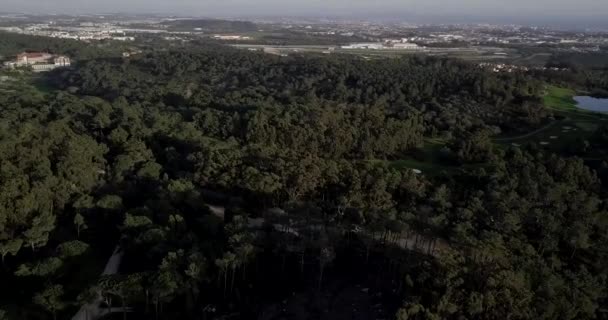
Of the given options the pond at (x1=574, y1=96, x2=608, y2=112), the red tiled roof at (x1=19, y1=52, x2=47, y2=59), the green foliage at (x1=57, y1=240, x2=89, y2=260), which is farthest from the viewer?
the red tiled roof at (x1=19, y1=52, x2=47, y2=59)

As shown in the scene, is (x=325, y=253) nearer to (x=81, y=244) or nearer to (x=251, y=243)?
(x=251, y=243)

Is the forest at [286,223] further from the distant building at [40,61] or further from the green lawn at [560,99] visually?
the distant building at [40,61]

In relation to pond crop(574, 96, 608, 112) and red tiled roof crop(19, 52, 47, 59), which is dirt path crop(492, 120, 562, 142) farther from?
red tiled roof crop(19, 52, 47, 59)

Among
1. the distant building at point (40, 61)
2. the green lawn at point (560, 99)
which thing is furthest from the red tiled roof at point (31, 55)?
the green lawn at point (560, 99)

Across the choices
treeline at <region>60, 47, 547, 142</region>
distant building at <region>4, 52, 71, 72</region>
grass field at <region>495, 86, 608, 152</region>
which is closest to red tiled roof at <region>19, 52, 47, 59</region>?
distant building at <region>4, 52, 71, 72</region>

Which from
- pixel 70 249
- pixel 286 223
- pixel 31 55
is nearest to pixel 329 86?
pixel 286 223

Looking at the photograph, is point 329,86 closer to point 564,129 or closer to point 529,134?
point 529,134
